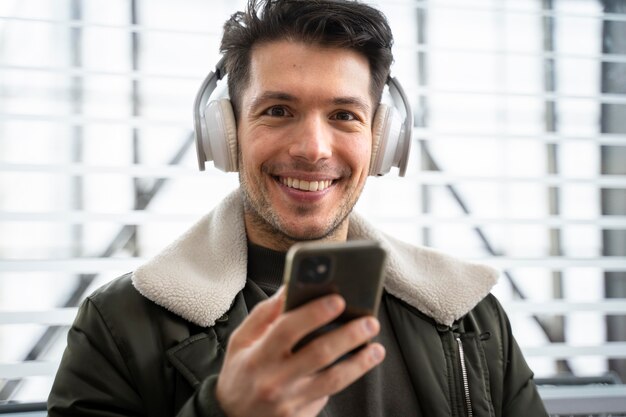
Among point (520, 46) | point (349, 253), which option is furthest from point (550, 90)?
point (349, 253)

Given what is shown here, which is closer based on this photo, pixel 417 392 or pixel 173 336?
pixel 173 336

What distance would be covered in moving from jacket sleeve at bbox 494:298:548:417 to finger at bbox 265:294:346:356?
1.12m

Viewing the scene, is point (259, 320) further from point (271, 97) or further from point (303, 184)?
point (271, 97)

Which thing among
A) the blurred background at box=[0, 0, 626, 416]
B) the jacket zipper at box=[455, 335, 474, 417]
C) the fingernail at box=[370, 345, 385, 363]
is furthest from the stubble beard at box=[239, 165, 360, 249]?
the fingernail at box=[370, 345, 385, 363]

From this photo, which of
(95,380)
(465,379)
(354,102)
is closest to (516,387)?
(465,379)

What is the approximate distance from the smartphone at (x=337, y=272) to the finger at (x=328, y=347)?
3 centimetres

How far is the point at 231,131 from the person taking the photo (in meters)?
1.66

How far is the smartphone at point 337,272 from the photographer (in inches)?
31.4

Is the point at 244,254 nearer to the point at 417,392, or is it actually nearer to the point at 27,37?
the point at 417,392

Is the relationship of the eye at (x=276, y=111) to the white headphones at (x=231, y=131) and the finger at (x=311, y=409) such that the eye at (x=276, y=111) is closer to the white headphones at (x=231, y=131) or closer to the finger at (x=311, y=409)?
the white headphones at (x=231, y=131)

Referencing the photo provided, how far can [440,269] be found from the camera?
1809 millimetres

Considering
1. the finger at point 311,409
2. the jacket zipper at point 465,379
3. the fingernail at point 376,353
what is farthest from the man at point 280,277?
the fingernail at point 376,353

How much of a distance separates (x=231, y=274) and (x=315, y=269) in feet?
2.71

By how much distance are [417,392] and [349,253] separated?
0.92 m
